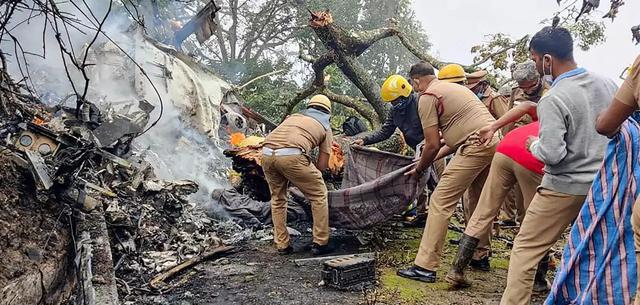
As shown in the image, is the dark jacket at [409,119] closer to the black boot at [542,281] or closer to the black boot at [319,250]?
the black boot at [319,250]

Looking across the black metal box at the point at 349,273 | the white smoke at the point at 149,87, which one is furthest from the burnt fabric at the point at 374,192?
the white smoke at the point at 149,87

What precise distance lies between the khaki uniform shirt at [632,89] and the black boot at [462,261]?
1.79 m

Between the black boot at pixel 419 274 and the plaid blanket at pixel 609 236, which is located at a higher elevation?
the plaid blanket at pixel 609 236

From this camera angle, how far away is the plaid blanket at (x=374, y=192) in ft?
15.2

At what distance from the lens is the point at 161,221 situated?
538 centimetres

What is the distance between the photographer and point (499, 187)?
3.50 m

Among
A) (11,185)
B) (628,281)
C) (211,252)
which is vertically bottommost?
(211,252)

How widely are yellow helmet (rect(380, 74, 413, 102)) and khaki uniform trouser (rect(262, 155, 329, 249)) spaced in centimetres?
101

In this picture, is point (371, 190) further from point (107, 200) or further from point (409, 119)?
point (107, 200)

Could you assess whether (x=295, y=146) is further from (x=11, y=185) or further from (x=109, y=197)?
(x=11, y=185)

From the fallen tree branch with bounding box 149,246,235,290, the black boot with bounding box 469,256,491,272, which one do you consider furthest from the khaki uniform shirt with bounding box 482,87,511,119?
the fallen tree branch with bounding box 149,246,235,290

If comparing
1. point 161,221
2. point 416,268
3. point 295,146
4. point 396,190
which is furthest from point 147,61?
point 416,268

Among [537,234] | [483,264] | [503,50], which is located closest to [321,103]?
[483,264]

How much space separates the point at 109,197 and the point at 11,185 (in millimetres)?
1171
